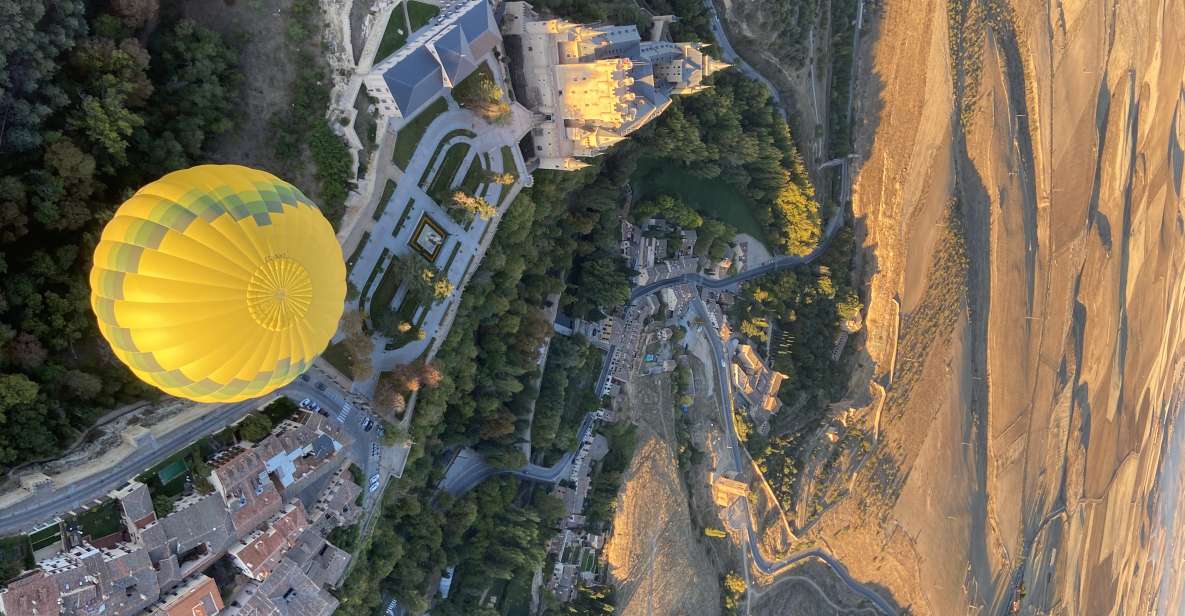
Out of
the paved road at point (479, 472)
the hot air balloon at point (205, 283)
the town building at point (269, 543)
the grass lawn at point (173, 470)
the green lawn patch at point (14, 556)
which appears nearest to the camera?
the hot air balloon at point (205, 283)

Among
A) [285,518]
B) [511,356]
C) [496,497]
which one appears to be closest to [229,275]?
[285,518]

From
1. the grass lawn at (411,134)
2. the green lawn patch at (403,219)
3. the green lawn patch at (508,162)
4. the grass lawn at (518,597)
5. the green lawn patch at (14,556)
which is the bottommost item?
the grass lawn at (518,597)

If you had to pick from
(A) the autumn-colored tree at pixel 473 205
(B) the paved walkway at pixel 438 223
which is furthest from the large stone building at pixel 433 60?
(A) the autumn-colored tree at pixel 473 205

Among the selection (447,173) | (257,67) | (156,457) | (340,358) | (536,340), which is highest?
(257,67)

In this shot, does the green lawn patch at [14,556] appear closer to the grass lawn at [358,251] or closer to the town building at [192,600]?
the town building at [192,600]

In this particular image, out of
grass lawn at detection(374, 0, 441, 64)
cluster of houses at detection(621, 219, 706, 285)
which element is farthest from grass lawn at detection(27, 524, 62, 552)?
cluster of houses at detection(621, 219, 706, 285)

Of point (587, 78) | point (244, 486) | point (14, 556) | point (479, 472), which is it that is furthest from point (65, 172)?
point (479, 472)

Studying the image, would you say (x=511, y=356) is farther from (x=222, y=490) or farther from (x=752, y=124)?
(x=752, y=124)

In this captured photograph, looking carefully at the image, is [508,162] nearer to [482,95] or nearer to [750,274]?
[482,95]
